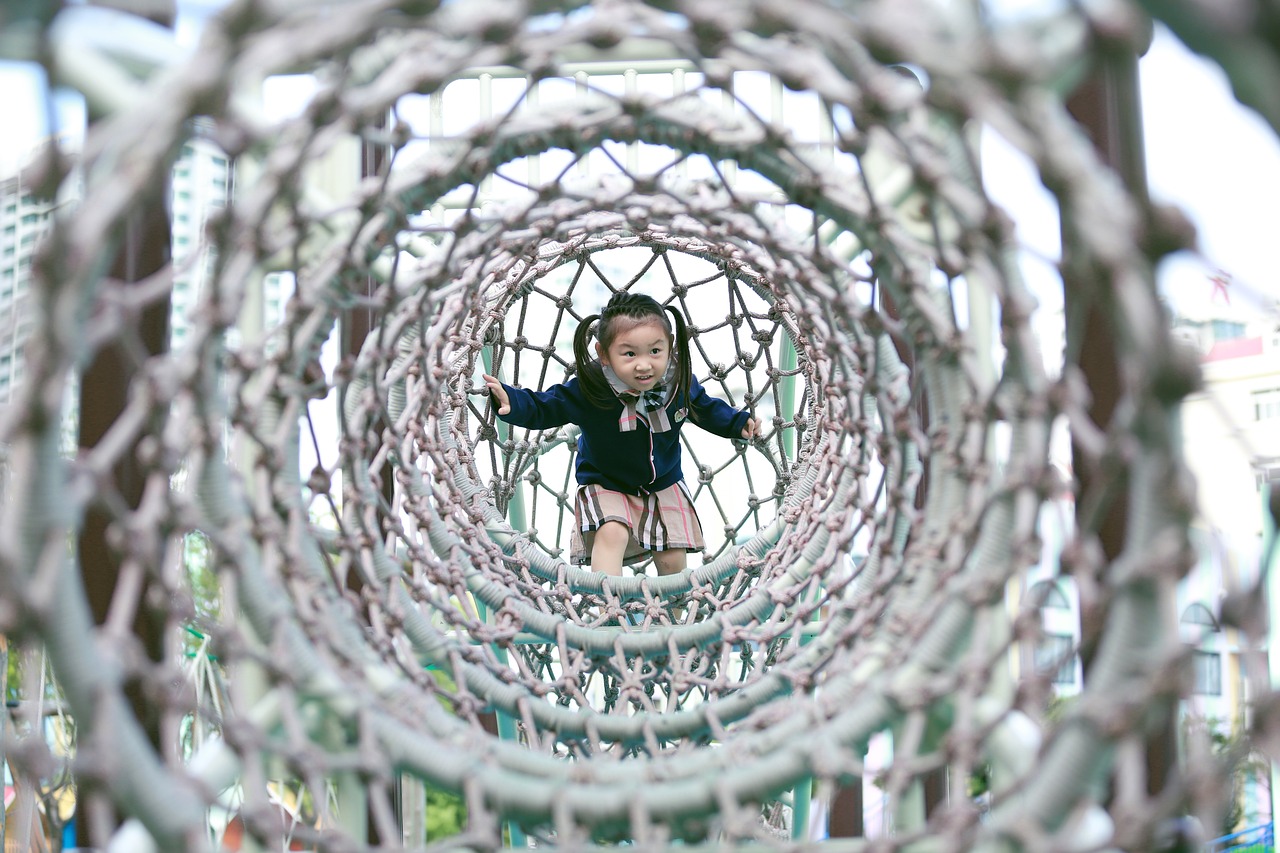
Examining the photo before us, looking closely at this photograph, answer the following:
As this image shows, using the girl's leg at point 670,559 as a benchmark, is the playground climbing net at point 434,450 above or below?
above

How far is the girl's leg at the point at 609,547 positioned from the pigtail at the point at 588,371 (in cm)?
25

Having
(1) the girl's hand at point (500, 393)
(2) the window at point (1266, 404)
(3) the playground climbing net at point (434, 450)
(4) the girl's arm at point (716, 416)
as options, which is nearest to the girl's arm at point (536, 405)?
(1) the girl's hand at point (500, 393)

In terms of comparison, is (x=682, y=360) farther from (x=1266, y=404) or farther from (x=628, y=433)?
(x=1266, y=404)

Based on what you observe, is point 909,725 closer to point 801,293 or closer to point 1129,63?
point 1129,63

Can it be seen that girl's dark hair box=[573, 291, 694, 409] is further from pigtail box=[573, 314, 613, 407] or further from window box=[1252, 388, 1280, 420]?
window box=[1252, 388, 1280, 420]

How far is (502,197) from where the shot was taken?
2041 millimetres

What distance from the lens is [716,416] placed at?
8.03 feet

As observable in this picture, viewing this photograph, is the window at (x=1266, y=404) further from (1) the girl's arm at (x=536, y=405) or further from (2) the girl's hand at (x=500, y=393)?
(2) the girl's hand at (x=500, y=393)

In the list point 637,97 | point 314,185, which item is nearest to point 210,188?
point 314,185

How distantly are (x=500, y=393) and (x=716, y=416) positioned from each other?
1.59 feet

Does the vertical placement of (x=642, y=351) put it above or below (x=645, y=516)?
above

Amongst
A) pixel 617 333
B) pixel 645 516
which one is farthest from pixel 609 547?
pixel 617 333

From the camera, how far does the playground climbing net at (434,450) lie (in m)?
0.61

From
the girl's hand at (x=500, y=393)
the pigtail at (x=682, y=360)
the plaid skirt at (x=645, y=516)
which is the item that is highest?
the pigtail at (x=682, y=360)
